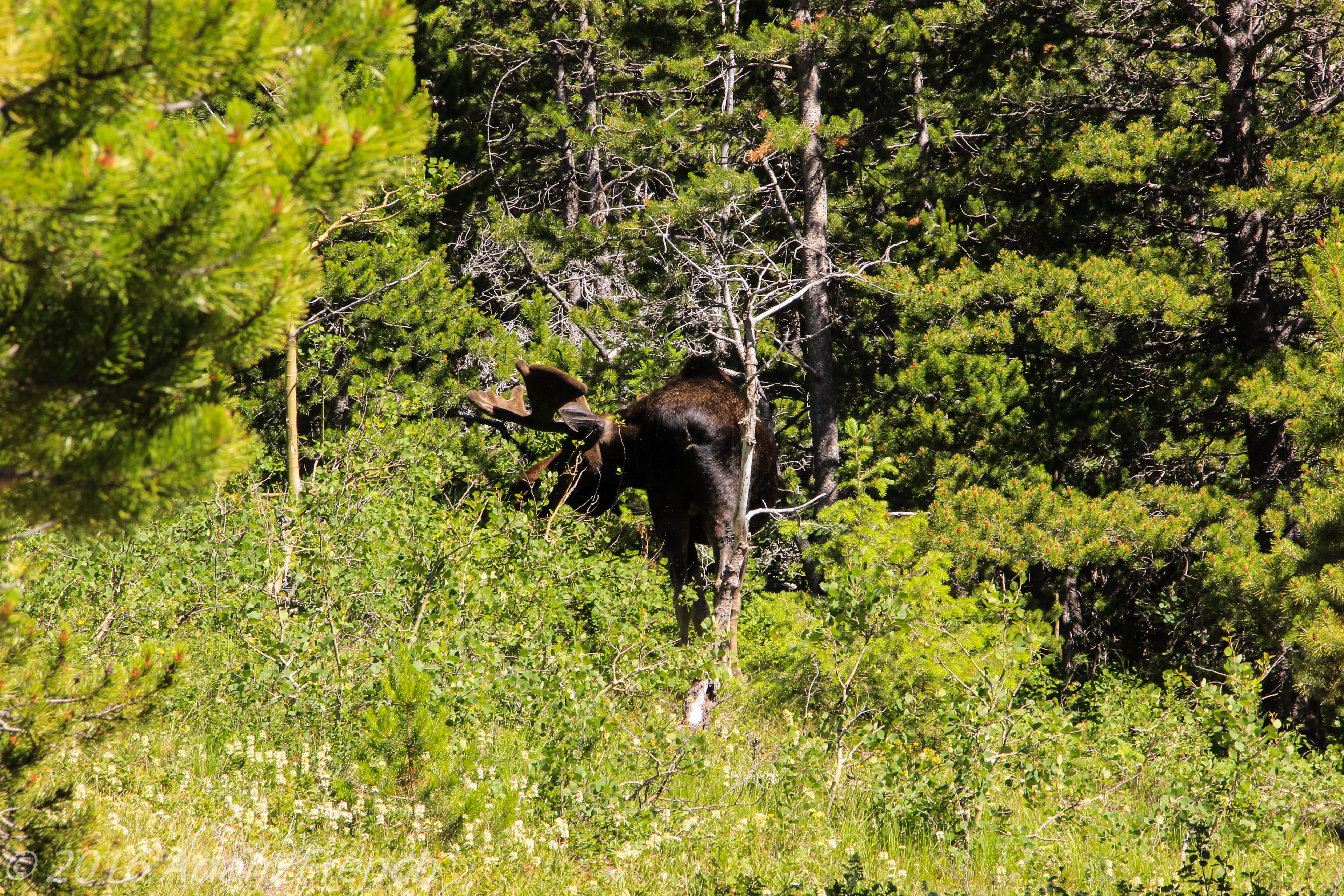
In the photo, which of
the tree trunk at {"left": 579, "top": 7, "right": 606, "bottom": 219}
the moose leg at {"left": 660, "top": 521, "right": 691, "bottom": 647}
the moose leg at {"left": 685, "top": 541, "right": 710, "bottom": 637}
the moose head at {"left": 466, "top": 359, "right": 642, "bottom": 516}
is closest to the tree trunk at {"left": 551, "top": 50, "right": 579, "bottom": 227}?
the tree trunk at {"left": 579, "top": 7, "right": 606, "bottom": 219}

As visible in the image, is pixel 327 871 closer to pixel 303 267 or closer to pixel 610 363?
pixel 303 267

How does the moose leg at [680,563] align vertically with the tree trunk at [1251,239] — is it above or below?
below

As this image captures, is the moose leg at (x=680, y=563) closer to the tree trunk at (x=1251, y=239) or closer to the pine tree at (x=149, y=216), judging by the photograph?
the tree trunk at (x=1251, y=239)

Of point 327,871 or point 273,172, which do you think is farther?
point 327,871

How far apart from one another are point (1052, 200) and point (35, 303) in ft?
34.8

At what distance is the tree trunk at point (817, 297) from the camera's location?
10672mm

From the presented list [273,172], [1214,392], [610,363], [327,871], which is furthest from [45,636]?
[1214,392]

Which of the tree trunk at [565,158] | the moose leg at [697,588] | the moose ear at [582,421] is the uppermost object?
the tree trunk at [565,158]

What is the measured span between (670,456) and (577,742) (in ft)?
10.6

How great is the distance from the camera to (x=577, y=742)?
16.5 feet

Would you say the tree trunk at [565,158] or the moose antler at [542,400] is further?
the tree trunk at [565,158]

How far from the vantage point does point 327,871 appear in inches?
140

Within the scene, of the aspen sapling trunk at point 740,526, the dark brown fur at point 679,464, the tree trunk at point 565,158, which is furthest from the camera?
the tree trunk at point 565,158

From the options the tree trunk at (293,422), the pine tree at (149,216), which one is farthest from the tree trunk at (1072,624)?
the pine tree at (149,216)
